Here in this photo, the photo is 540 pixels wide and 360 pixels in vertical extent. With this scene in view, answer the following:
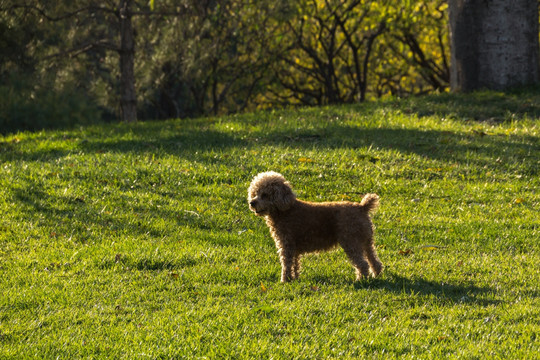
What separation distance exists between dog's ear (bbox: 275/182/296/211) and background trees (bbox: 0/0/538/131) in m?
10.6

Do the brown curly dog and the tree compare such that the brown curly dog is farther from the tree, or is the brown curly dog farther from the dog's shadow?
the tree

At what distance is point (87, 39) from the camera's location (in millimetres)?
23859

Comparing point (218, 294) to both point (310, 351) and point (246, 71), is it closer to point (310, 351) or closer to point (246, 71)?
point (310, 351)

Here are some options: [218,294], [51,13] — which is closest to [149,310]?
[218,294]

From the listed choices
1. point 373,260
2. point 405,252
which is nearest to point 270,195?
point 373,260

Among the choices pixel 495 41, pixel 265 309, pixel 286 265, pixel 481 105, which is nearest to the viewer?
pixel 265 309

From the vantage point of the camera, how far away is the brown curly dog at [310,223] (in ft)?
20.0

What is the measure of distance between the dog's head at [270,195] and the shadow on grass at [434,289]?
39.9 inches

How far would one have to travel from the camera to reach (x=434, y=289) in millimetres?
6031

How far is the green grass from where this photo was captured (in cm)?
505

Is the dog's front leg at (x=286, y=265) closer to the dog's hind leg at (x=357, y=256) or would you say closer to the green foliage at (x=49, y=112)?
the dog's hind leg at (x=357, y=256)

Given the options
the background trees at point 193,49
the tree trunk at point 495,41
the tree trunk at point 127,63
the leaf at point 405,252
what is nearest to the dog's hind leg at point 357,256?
the leaf at point 405,252

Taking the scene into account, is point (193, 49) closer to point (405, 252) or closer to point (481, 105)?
point (481, 105)

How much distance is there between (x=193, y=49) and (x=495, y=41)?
32.4 ft
